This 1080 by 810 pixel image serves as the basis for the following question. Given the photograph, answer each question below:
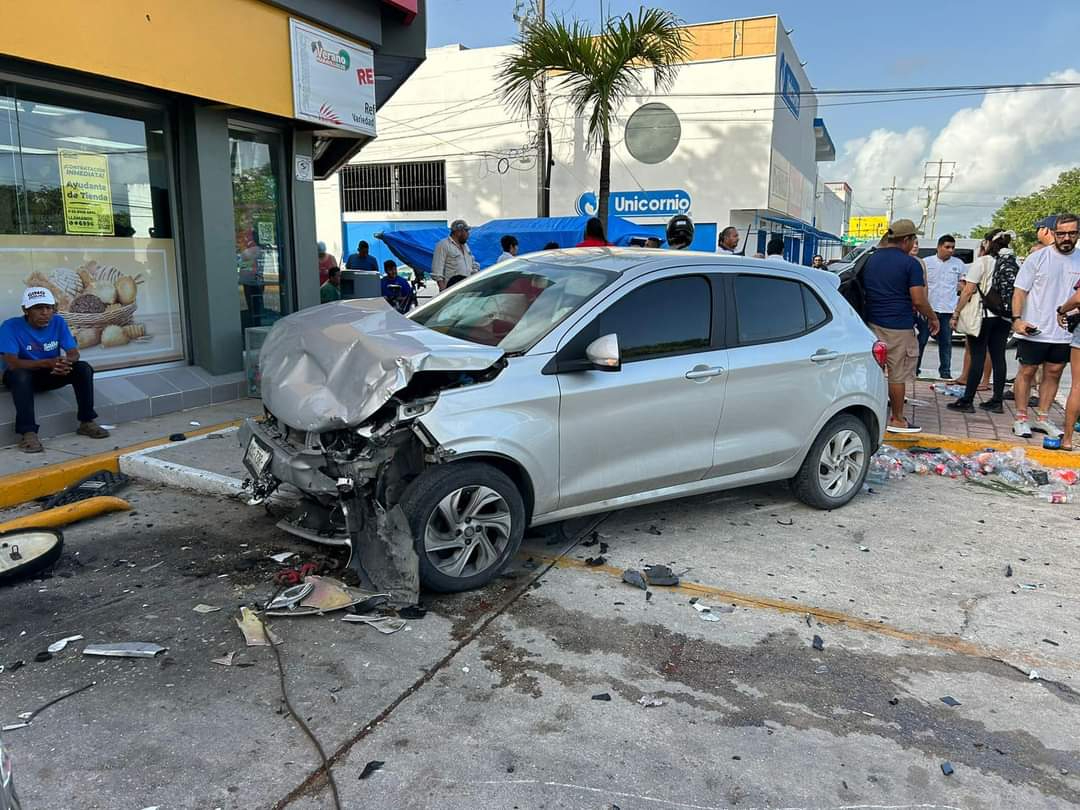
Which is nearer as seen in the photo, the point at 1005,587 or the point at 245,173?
the point at 1005,587

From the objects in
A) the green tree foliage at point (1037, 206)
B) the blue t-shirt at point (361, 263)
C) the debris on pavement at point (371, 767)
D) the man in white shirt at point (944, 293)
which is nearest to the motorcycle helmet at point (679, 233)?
the man in white shirt at point (944, 293)

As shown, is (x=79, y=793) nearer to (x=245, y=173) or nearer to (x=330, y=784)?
(x=330, y=784)

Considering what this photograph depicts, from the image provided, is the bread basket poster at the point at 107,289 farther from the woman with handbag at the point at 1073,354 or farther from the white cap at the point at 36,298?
the woman with handbag at the point at 1073,354

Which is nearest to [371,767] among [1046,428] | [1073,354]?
[1073,354]

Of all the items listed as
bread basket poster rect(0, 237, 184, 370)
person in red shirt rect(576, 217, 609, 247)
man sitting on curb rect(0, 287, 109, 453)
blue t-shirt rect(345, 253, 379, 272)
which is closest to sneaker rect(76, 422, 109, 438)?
man sitting on curb rect(0, 287, 109, 453)

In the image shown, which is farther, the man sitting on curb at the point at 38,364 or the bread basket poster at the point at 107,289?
the bread basket poster at the point at 107,289

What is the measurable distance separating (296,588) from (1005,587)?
3.93 meters

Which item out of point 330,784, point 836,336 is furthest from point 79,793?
point 836,336

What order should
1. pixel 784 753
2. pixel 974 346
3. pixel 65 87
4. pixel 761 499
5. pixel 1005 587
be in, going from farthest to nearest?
pixel 974 346 → pixel 65 87 → pixel 761 499 → pixel 1005 587 → pixel 784 753

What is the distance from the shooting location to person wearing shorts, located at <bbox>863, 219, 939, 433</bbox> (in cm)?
734

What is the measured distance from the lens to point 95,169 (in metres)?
7.49

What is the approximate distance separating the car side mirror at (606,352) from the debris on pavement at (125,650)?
2.50 meters

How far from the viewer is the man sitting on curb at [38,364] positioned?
6.18 metres

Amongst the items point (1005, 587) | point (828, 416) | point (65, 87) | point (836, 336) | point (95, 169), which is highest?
point (65, 87)
